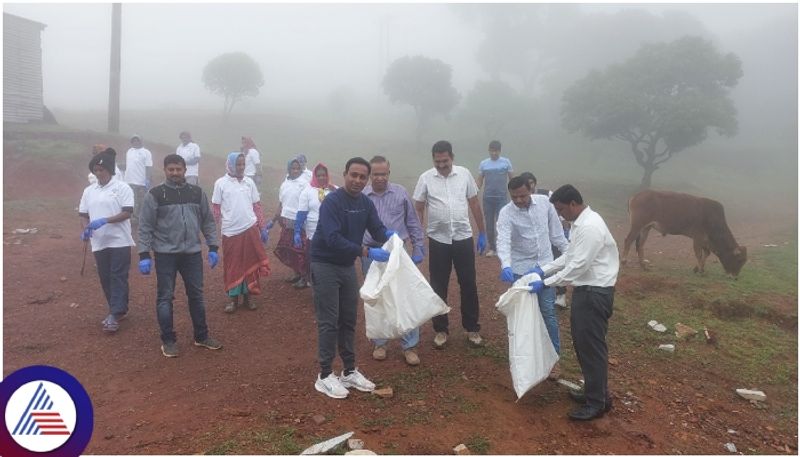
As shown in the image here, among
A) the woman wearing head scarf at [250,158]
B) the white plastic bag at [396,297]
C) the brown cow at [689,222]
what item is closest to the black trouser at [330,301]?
the white plastic bag at [396,297]

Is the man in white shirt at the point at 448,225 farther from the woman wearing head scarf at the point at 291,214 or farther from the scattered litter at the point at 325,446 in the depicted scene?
the woman wearing head scarf at the point at 291,214

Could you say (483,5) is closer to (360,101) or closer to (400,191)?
(360,101)

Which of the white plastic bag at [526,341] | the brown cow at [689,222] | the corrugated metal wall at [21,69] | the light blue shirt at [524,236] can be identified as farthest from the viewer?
the corrugated metal wall at [21,69]

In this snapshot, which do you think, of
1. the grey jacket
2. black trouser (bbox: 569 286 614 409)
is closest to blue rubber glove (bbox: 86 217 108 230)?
the grey jacket

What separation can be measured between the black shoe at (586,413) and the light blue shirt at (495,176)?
14.6 ft

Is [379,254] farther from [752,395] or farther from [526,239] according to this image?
[752,395]

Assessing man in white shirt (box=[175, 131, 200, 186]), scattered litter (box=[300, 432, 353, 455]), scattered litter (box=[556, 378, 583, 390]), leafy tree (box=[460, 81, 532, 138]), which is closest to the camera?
scattered litter (box=[300, 432, 353, 455])

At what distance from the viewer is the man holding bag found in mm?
4379

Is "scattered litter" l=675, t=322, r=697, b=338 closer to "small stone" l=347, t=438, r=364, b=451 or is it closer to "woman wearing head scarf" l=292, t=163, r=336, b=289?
"small stone" l=347, t=438, r=364, b=451

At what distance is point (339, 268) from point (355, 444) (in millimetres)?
1263

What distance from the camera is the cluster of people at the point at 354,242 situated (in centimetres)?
363

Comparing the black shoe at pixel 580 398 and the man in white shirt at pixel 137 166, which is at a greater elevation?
the man in white shirt at pixel 137 166

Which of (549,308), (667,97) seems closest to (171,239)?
(549,308)

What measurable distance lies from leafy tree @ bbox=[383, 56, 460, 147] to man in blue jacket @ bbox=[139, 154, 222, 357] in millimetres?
27065
